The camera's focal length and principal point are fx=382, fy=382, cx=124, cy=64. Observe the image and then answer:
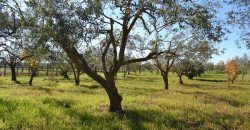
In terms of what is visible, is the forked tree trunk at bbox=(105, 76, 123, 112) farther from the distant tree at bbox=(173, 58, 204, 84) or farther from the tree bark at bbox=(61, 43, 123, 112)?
the distant tree at bbox=(173, 58, 204, 84)

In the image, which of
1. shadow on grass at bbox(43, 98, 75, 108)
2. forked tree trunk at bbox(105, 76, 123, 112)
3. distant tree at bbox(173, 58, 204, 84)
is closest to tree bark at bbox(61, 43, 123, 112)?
forked tree trunk at bbox(105, 76, 123, 112)

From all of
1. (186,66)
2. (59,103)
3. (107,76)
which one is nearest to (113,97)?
(107,76)

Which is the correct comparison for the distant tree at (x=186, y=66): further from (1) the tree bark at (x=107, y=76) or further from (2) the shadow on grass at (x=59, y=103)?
(1) the tree bark at (x=107, y=76)

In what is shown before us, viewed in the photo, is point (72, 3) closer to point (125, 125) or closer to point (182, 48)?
point (125, 125)

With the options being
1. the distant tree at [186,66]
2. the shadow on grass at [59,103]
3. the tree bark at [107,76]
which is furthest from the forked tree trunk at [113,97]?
the distant tree at [186,66]

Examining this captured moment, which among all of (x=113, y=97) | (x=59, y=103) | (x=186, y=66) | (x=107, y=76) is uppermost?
(x=186, y=66)

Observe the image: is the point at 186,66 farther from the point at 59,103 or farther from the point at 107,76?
the point at 107,76

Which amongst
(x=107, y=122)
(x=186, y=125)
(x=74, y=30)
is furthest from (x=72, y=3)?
(x=186, y=125)

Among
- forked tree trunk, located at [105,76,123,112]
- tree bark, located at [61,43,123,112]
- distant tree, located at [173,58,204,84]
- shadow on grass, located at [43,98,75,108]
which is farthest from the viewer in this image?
distant tree, located at [173,58,204,84]

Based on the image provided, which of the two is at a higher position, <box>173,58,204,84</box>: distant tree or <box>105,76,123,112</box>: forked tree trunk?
<box>173,58,204,84</box>: distant tree

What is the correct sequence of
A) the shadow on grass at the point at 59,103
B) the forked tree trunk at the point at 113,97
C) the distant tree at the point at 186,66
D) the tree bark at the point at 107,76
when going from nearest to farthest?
the tree bark at the point at 107,76 < the forked tree trunk at the point at 113,97 < the shadow on grass at the point at 59,103 < the distant tree at the point at 186,66

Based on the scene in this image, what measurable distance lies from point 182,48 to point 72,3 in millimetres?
23230

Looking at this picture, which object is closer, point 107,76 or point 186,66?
point 107,76

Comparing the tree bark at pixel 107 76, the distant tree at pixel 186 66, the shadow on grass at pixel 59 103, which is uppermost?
the distant tree at pixel 186 66
